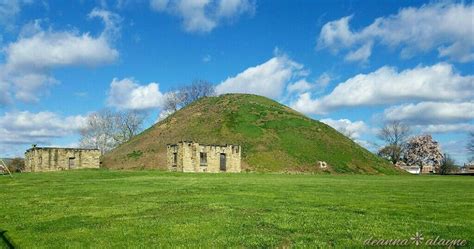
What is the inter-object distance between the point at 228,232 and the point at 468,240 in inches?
237

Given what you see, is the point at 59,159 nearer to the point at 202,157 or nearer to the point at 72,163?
the point at 72,163

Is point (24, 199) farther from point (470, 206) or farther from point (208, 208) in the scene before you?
point (470, 206)

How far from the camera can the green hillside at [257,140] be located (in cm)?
6469

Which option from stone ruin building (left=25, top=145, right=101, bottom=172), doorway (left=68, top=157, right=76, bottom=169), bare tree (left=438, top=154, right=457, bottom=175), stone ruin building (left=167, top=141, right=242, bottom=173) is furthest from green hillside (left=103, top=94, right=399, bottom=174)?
bare tree (left=438, top=154, right=457, bottom=175)

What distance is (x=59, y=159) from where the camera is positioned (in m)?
60.6

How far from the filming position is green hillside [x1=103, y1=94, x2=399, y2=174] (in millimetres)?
64688

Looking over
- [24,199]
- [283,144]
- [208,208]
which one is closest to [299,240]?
[208,208]

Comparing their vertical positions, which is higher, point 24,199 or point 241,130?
point 241,130

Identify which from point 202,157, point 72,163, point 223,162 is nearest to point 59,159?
point 72,163

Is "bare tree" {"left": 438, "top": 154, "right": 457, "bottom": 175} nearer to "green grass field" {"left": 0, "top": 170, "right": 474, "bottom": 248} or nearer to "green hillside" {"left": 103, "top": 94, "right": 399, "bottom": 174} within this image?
"green hillside" {"left": 103, "top": 94, "right": 399, "bottom": 174}

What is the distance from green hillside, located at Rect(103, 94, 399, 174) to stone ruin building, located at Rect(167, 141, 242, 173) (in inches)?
114

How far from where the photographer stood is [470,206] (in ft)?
56.4

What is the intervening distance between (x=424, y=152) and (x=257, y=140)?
7849 centimetres

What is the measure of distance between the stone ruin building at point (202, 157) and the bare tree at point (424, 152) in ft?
275
